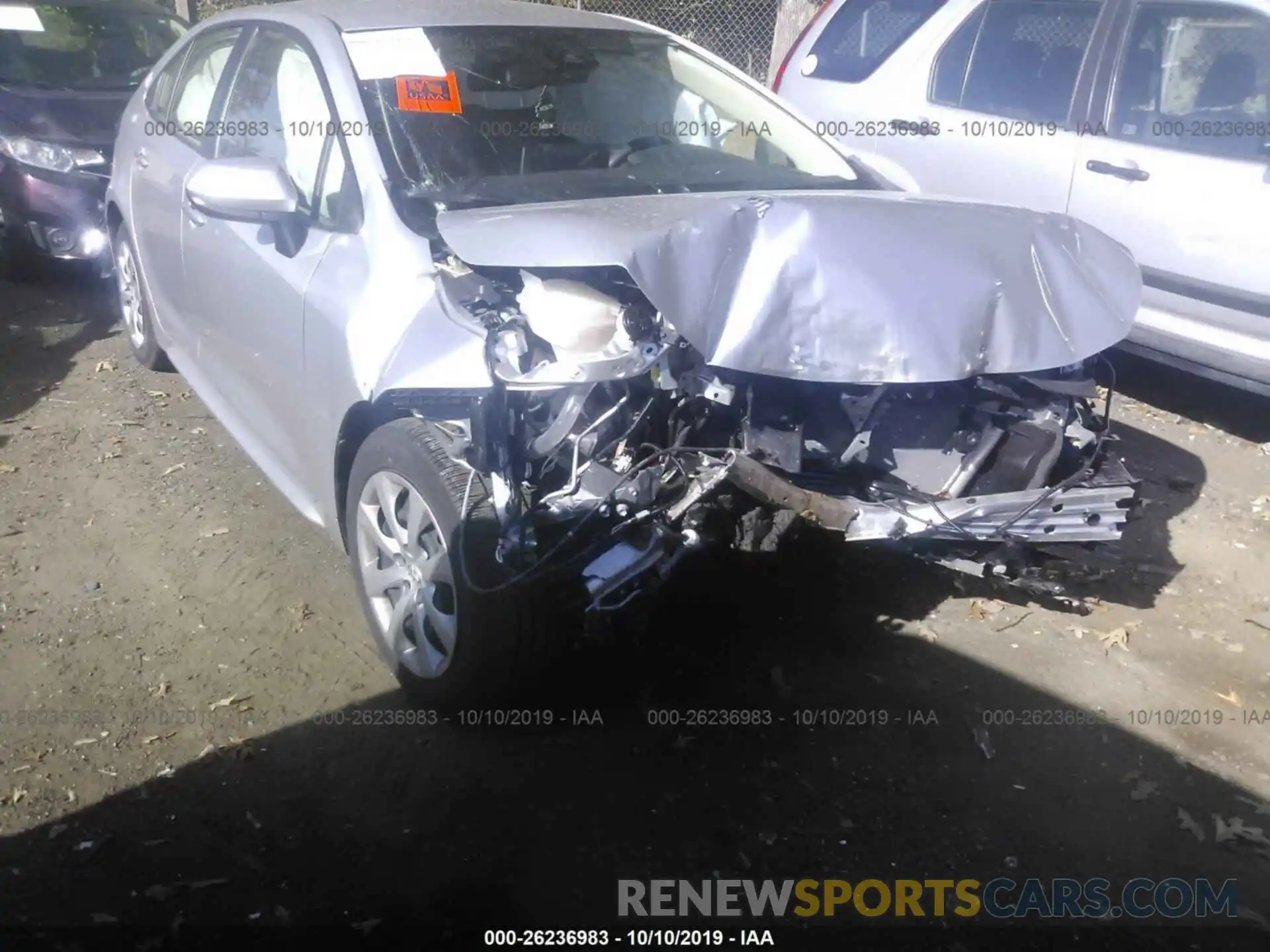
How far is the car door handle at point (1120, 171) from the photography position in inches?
203

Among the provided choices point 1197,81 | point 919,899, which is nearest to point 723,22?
point 1197,81

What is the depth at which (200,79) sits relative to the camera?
4.57 meters

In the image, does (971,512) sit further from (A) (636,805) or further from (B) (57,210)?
(B) (57,210)

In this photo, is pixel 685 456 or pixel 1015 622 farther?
pixel 1015 622

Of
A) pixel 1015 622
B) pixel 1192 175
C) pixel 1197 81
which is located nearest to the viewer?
pixel 1015 622

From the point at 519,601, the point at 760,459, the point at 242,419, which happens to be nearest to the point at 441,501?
the point at 519,601

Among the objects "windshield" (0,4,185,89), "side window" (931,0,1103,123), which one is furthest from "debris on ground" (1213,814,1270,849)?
"windshield" (0,4,185,89)

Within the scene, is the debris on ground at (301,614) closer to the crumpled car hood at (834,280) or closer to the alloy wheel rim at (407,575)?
the alloy wheel rim at (407,575)

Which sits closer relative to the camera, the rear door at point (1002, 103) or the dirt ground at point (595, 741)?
the dirt ground at point (595, 741)

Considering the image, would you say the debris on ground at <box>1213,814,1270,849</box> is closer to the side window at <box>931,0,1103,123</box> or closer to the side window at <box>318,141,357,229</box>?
the side window at <box>318,141,357,229</box>

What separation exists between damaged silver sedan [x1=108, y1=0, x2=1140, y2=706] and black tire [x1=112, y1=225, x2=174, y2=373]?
6.20 ft

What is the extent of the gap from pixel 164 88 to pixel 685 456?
11.6 ft

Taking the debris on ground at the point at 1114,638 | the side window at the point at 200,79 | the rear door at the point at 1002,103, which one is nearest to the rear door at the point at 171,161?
the side window at the point at 200,79

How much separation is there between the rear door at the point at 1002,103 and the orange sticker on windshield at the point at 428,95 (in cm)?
283
